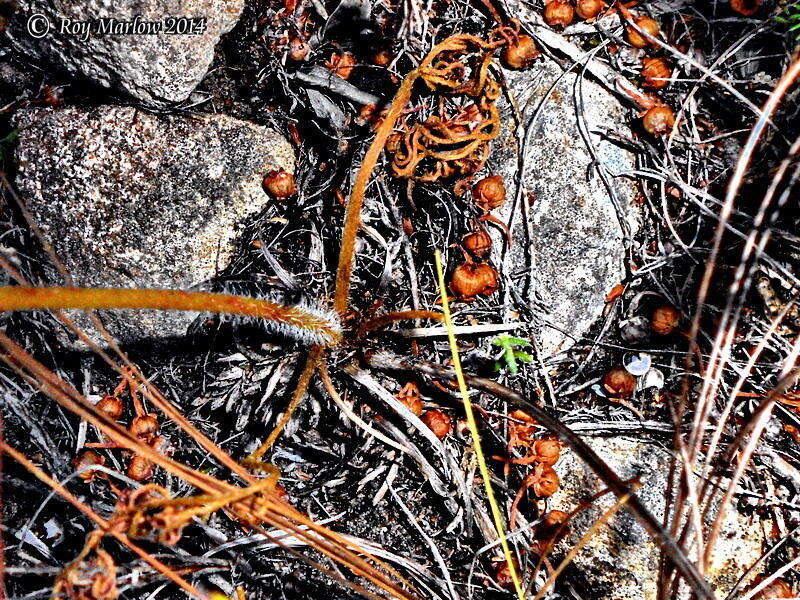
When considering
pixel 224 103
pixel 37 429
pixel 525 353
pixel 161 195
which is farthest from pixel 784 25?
pixel 37 429

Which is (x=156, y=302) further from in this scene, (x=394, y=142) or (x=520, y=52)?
(x=520, y=52)

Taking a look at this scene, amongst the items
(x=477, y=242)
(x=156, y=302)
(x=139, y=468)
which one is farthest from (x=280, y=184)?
(x=139, y=468)

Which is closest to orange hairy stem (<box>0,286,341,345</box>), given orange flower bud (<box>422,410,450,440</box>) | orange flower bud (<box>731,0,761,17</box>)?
orange flower bud (<box>422,410,450,440</box>)

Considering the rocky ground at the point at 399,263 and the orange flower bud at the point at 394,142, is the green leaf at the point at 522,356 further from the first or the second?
the orange flower bud at the point at 394,142

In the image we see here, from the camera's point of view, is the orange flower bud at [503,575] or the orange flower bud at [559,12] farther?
the orange flower bud at [559,12]

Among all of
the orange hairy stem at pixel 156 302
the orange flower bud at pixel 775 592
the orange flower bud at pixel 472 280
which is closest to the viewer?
the orange hairy stem at pixel 156 302

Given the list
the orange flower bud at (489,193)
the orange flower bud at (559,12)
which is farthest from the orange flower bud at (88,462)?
the orange flower bud at (559,12)

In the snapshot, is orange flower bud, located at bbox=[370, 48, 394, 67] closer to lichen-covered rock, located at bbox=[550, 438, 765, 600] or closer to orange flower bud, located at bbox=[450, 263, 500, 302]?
orange flower bud, located at bbox=[450, 263, 500, 302]
